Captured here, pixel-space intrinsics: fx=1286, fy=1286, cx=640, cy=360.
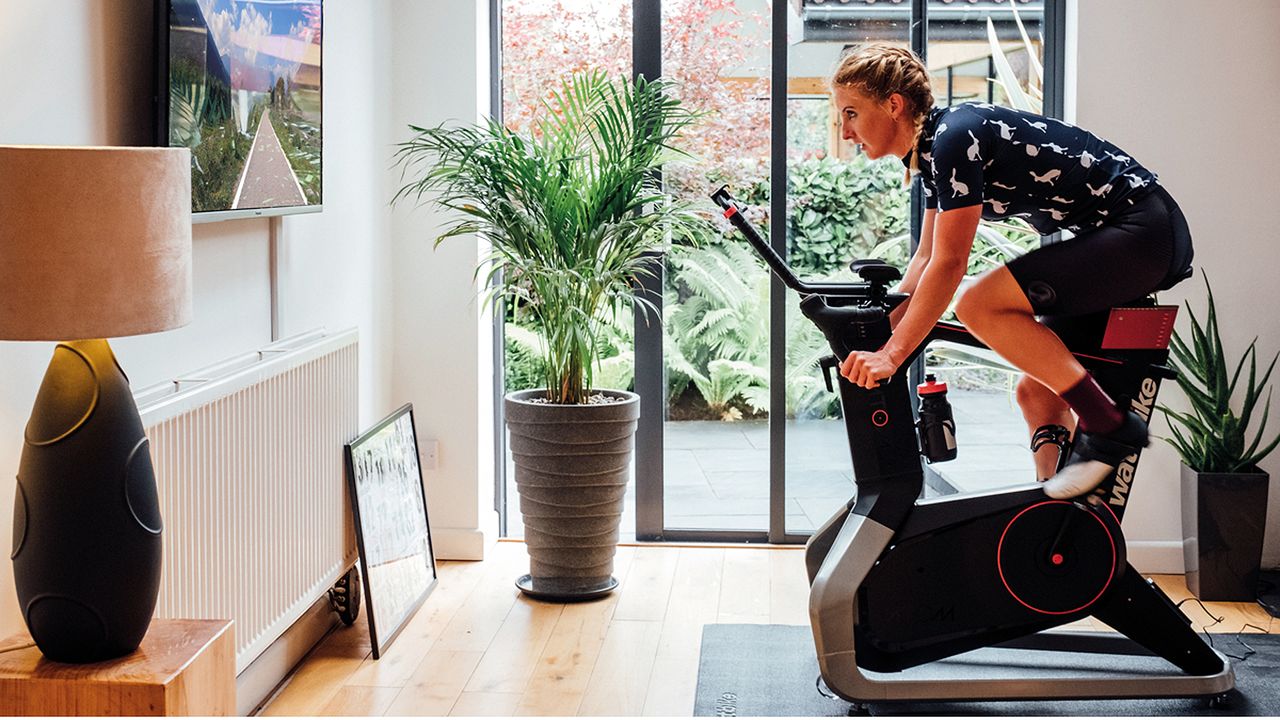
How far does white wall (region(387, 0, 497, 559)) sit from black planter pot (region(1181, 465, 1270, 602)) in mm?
2175

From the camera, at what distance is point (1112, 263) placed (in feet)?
9.32

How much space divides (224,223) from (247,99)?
0.27m

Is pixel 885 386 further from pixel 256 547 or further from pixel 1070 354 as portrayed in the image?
pixel 256 547

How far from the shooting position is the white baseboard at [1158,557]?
4.03m

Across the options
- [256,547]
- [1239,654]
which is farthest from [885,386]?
[256,547]

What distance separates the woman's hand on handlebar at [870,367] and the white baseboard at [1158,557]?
5.52ft

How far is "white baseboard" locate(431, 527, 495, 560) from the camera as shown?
4.18 metres

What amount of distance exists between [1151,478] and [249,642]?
9.15 feet

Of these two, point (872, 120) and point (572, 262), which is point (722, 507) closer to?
point (572, 262)

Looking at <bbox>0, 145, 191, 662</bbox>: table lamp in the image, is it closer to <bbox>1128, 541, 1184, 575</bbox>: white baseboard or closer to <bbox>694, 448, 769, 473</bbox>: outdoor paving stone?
<bbox>694, 448, 769, 473</bbox>: outdoor paving stone

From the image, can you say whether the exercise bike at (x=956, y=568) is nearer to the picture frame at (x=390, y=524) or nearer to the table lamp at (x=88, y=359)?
the picture frame at (x=390, y=524)

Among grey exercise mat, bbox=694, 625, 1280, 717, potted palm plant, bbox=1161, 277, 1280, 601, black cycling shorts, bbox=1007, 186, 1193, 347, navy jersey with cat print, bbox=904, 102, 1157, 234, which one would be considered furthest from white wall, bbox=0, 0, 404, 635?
potted palm plant, bbox=1161, 277, 1280, 601

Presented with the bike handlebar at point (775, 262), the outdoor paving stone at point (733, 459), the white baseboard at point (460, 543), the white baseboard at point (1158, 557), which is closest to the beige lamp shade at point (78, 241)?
the bike handlebar at point (775, 262)

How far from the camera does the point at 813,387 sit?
14.2 ft
